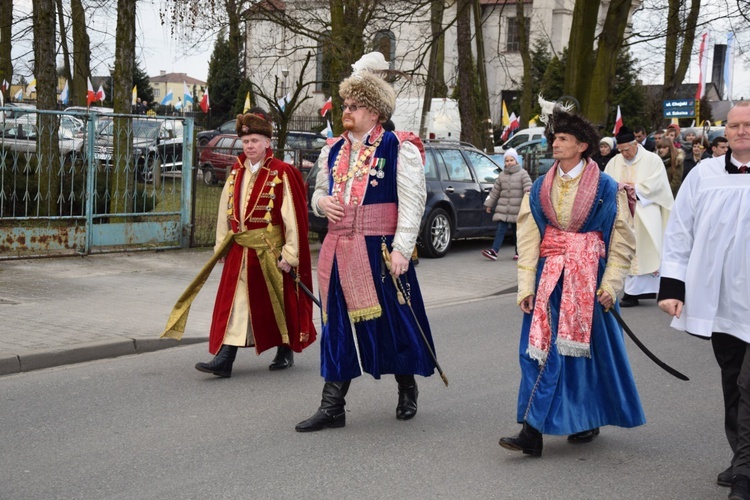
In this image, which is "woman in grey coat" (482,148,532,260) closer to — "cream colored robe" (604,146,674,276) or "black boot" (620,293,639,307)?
"black boot" (620,293,639,307)

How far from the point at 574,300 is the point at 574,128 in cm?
92

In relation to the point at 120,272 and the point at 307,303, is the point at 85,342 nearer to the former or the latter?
the point at 307,303

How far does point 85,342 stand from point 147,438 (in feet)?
8.71

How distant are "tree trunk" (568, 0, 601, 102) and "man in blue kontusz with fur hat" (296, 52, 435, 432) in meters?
14.1

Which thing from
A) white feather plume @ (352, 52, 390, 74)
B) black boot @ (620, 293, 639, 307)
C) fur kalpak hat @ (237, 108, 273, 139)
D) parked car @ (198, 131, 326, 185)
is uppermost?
white feather plume @ (352, 52, 390, 74)

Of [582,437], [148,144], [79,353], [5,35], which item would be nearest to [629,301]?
[582,437]

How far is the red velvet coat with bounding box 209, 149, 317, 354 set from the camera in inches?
293

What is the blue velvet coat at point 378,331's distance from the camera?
19.9ft

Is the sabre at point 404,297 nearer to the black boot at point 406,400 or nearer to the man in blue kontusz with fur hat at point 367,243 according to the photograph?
the man in blue kontusz with fur hat at point 367,243

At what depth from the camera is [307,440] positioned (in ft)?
19.5

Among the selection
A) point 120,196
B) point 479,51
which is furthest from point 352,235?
point 479,51

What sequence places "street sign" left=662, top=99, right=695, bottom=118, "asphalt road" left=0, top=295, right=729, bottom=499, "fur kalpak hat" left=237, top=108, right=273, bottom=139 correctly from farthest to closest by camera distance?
"street sign" left=662, top=99, right=695, bottom=118
"fur kalpak hat" left=237, top=108, right=273, bottom=139
"asphalt road" left=0, top=295, right=729, bottom=499

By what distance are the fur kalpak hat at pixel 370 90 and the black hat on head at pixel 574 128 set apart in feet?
3.12

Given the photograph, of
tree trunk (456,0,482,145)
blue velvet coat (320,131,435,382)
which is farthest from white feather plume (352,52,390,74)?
tree trunk (456,0,482,145)
